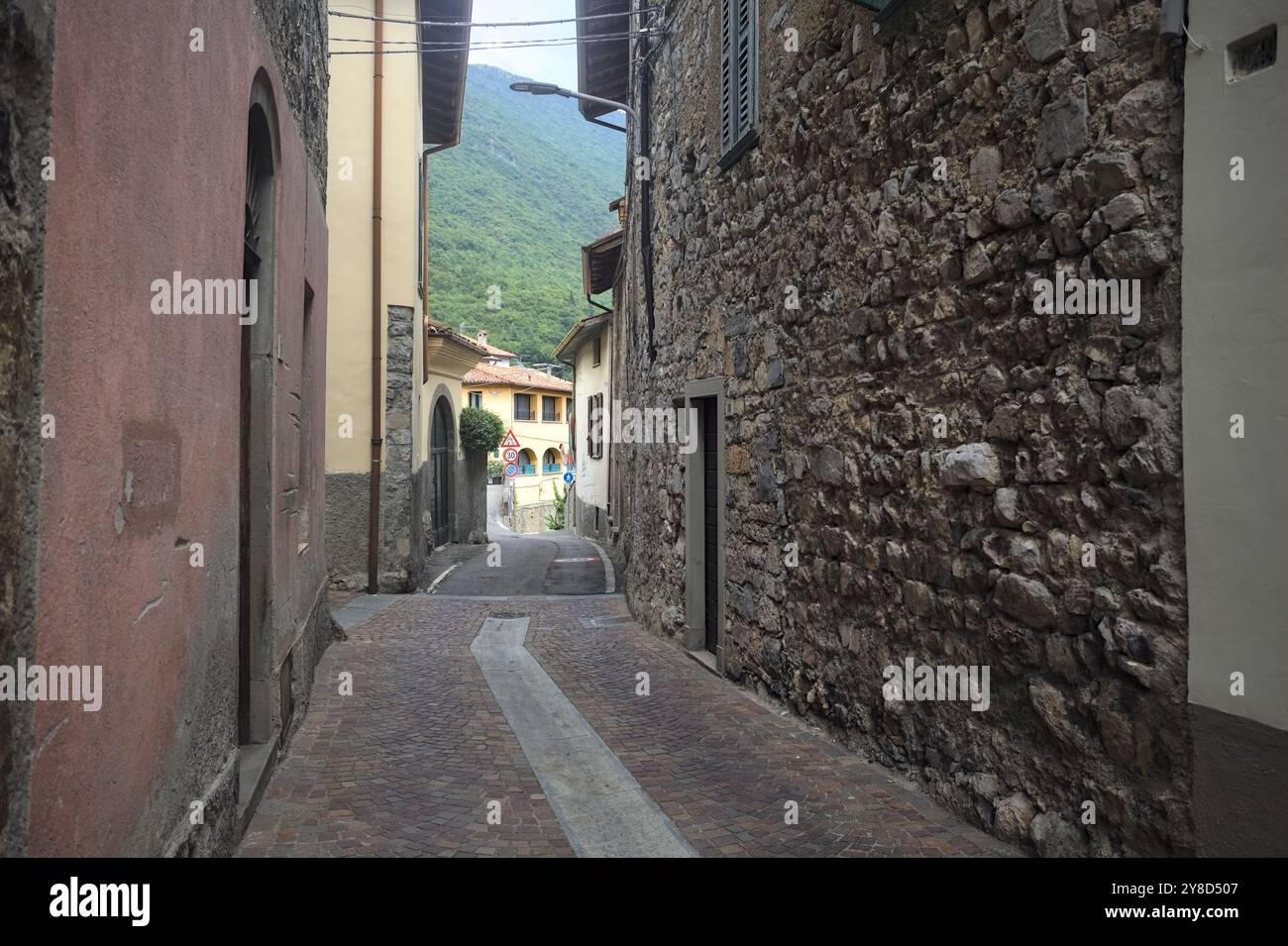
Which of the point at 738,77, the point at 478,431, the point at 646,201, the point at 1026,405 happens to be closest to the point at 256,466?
the point at 1026,405

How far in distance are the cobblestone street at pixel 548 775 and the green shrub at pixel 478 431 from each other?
13.3 m

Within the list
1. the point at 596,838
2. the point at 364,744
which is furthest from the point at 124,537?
the point at 364,744

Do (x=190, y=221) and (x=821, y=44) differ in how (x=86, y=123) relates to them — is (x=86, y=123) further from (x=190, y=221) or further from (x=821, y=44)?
(x=821, y=44)

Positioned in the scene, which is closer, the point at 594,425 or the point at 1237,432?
the point at 1237,432

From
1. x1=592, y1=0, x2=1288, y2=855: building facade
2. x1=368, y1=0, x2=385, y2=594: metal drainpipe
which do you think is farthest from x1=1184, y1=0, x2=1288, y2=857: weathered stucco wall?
x1=368, y1=0, x2=385, y2=594: metal drainpipe

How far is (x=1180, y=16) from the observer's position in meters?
2.79

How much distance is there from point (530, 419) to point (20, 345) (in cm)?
4245

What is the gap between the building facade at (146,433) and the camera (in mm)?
1794

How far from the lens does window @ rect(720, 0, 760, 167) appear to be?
6498 mm

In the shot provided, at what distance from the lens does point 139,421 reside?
2426mm

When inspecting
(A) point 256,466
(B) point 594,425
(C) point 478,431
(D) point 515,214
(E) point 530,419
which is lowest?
(A) point 256,466

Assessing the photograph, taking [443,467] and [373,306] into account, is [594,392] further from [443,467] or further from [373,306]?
[373,306]

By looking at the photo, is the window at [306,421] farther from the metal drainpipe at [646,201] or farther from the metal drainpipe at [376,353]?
the metal drainpipe at [376,353]

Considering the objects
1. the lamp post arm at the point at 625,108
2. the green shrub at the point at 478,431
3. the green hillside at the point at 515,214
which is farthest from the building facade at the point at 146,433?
the green hillside at the point at 515,214
